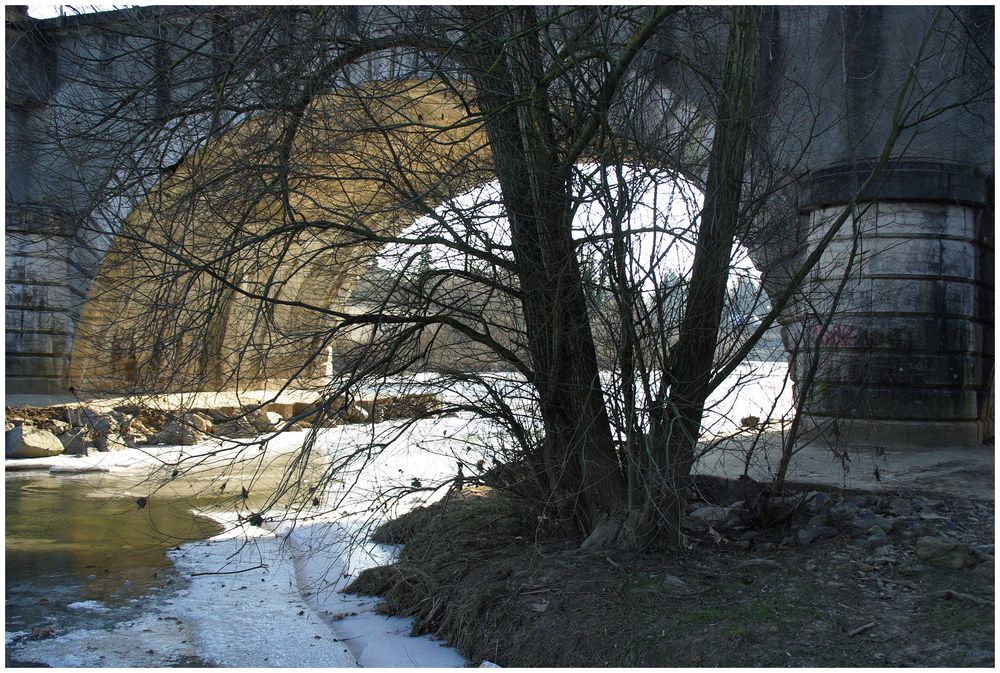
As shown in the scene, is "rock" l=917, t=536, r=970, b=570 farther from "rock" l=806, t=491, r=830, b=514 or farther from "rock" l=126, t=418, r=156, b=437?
"rock" l=126, t=418, r=156, b=437

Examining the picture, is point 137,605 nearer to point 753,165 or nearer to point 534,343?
point 534,343

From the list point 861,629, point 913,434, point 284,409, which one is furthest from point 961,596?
point 284,409

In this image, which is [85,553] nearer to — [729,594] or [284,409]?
[729,594]

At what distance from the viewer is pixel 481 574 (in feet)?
19.3

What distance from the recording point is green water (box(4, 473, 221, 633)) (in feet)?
19.8

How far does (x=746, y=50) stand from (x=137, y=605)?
5792 mm

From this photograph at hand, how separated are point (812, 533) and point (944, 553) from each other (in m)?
0.85

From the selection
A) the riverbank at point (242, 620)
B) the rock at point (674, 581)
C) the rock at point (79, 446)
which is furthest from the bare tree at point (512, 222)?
the rock at point (79, 446)

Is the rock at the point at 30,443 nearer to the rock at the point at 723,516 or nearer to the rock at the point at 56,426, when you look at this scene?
the rock at the point at 56,426

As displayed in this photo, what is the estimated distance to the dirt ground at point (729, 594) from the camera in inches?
174

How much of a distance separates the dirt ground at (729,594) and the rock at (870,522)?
39mm

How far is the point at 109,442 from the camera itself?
45.1ft

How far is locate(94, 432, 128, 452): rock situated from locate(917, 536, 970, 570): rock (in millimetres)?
11972

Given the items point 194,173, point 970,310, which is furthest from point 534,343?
point 970,310
